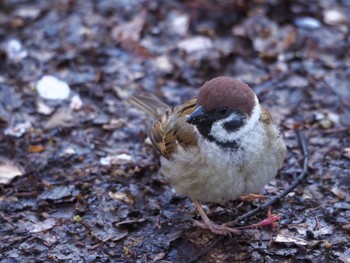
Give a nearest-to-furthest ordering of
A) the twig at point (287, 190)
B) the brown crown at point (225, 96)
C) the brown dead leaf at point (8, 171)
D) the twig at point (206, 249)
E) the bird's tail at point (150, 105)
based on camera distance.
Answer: the brown crown at point (225, 96) < the twig at point (206, 249) < the twig at point (287, 190) < the brown dead leaf at point (8, 171) < the bird's tail at point (150, 105)

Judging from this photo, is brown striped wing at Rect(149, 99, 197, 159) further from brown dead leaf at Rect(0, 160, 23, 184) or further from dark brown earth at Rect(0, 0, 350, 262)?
brown dead leaf at Rect(0, 160, 23, 184)

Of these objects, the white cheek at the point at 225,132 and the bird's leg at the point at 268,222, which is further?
the bird's leg at the point at 268,222

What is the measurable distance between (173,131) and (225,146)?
48 centimetres

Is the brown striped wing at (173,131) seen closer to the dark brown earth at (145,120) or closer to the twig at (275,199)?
the dark brown earth at (145,120)

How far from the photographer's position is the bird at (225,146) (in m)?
3.50

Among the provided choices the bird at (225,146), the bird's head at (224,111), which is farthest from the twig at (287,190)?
the bird's head at (224,111)

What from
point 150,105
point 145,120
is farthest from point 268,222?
point 145,120

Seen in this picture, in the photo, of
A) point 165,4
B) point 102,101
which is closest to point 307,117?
point 102,101

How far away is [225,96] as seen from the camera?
11.4 ft

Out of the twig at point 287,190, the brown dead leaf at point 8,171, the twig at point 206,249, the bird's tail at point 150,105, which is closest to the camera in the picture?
the twig at point 206,249

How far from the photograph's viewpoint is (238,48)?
5.69m

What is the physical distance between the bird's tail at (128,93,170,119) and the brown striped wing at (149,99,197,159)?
0.70 feet

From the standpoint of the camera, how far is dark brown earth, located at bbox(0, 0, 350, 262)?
3.76 meters

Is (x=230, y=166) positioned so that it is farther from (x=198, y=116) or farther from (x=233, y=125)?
(x=198, y=116)
